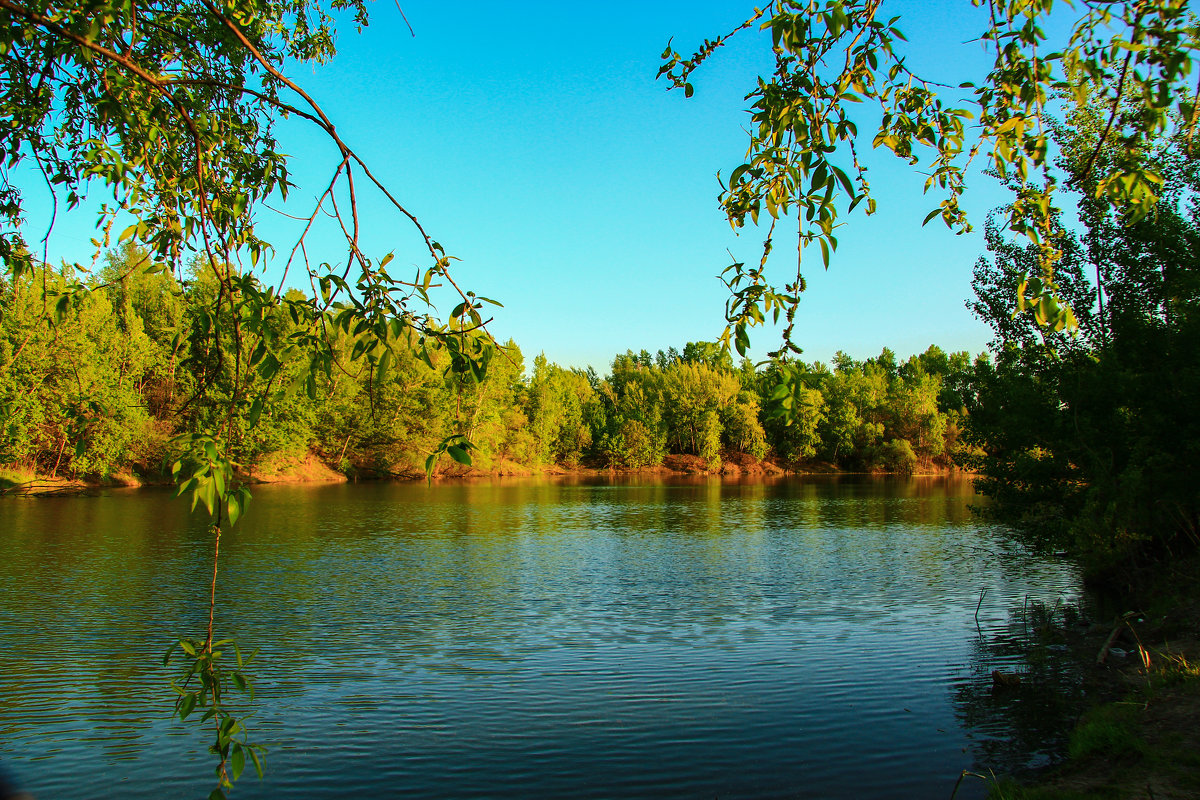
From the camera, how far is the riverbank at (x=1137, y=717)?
682 cm

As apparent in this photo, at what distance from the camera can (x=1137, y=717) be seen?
8.32m

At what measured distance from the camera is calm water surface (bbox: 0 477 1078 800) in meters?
8.27

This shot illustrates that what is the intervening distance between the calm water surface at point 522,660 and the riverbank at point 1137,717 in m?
0.98

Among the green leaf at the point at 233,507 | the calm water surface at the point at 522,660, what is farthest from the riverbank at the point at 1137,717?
the green leaf at the point at 233,507

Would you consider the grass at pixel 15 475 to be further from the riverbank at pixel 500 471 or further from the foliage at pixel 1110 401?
the foliage at pixel 1110 401

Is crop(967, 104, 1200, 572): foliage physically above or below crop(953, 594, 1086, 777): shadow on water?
above

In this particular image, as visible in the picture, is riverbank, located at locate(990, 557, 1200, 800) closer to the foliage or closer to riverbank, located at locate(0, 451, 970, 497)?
the foliage

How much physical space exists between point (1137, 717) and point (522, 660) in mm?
8198

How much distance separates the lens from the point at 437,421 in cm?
6519

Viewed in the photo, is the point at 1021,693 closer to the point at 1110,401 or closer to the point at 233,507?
the point at 1110,401

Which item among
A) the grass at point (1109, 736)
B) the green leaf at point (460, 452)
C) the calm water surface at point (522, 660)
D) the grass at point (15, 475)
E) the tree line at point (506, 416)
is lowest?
the calm water surface at point (522, 660)

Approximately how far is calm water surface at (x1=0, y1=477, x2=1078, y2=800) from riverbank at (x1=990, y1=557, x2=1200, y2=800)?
98 cm

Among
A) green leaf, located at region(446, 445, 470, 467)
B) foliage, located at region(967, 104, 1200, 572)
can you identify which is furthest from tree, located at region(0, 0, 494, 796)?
foliage, located at region(967, 104, 1200, 572)

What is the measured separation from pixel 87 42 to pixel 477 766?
7827 millimetres
